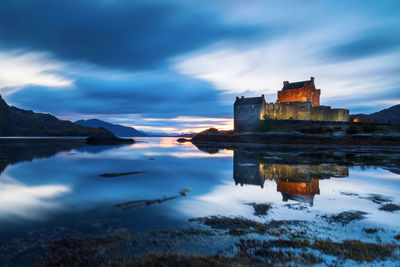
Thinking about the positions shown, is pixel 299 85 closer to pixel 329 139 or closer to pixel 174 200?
pixel 329 139

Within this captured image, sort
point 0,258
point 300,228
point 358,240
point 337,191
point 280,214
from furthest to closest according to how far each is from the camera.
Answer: point 337,191 < point 280,214 < point 300,228 < point 358,240 < point 0,258

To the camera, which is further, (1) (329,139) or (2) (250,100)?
(2) (250,100)

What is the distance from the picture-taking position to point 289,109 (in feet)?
Answer: 254

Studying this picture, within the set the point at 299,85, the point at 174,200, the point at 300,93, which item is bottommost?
the point at 174,200

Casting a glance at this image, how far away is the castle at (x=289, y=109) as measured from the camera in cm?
7400

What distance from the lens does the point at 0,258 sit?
Answer: 4.57 meters

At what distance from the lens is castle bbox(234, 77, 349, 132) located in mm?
74000

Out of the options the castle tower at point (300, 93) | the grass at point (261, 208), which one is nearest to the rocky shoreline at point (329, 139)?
the castle tower at point (300, 93)

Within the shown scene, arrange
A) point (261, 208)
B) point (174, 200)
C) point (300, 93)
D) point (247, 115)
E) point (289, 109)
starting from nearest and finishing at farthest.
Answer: point (261, 208) < point (174, 200) < point (289, 109) < point (300, 93) < point (247, 115)

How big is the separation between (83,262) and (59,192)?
23.0ft

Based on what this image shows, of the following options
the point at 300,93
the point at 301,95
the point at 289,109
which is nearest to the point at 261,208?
the point at 289,109

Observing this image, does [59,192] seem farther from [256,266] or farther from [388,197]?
[388,197]

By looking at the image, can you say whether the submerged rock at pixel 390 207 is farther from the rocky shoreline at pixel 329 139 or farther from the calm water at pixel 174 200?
the rocky shoreline at pixel 329 139

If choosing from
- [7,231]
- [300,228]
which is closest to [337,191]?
[300,228]
